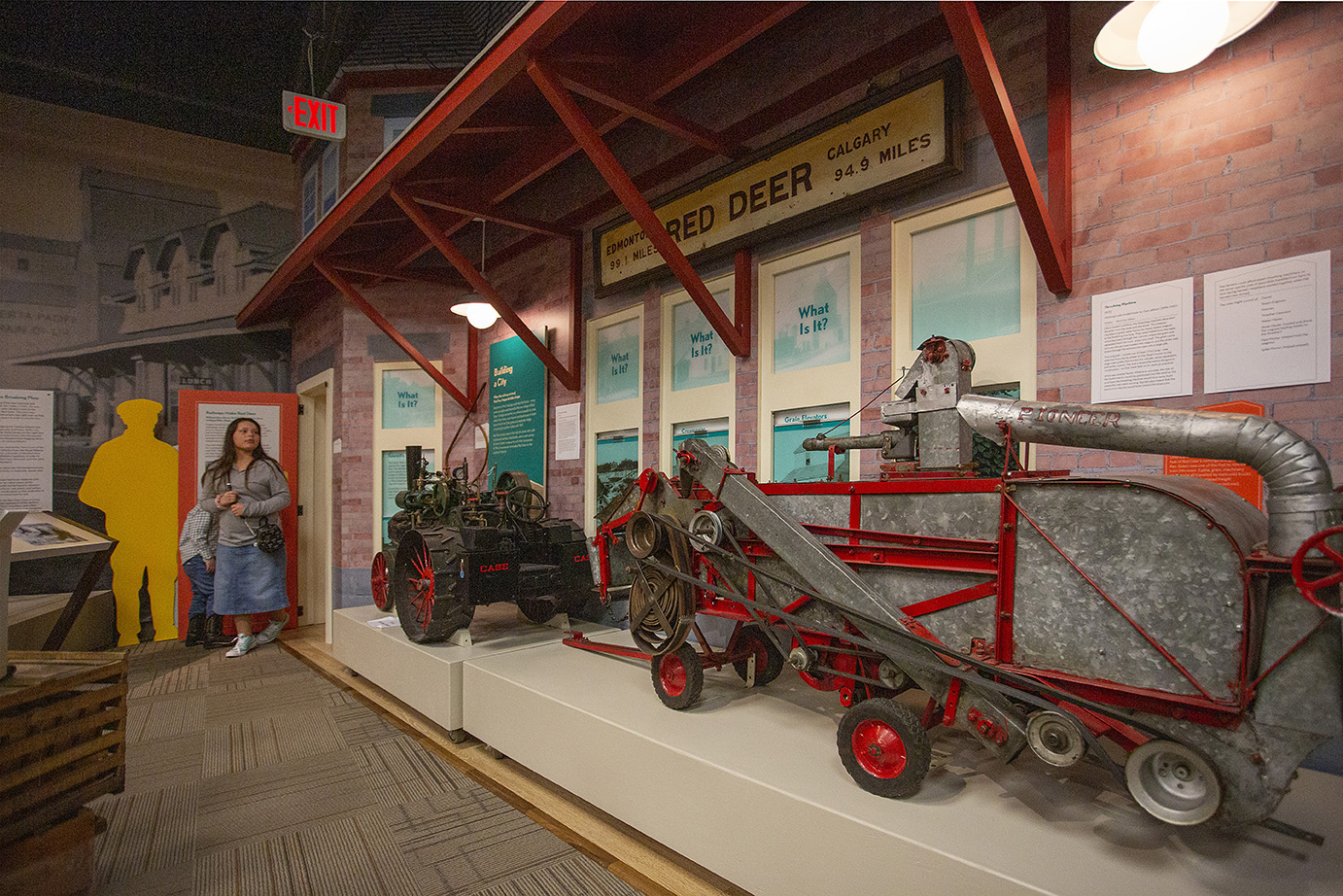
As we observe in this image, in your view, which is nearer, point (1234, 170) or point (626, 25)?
point (1234, 170)

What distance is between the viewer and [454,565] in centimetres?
381

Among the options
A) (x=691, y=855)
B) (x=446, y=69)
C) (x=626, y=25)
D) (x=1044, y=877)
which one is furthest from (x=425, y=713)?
(x=446, y=69)

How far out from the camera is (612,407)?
4652mm

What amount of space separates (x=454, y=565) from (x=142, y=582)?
15.7 ft

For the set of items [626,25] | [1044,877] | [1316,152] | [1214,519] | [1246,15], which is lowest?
[1044,877]

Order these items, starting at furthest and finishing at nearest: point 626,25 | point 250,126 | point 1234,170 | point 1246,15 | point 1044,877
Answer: point 250,126 → point 626,25 → point 1234,170 → point 1246,15 → point 1044,877

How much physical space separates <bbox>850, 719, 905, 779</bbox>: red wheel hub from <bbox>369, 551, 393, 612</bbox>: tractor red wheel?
12.9 ft

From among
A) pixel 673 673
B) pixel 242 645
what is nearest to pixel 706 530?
pixel 673 673

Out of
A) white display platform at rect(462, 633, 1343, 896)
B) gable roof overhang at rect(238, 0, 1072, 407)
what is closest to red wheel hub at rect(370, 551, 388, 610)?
gable roof overhang at rect(238, 0, 1072, 407)

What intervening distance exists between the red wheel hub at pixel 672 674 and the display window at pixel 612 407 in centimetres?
187

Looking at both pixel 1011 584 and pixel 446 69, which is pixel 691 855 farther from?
pixel 446 69

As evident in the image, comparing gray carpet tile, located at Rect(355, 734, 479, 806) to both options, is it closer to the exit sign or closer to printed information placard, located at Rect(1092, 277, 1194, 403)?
printed information placard, located at Rect(1092, 277, 1194, 403)

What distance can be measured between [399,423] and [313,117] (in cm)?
275

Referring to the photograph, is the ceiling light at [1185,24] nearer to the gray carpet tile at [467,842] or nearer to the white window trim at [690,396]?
the white window trim at [690,396]
